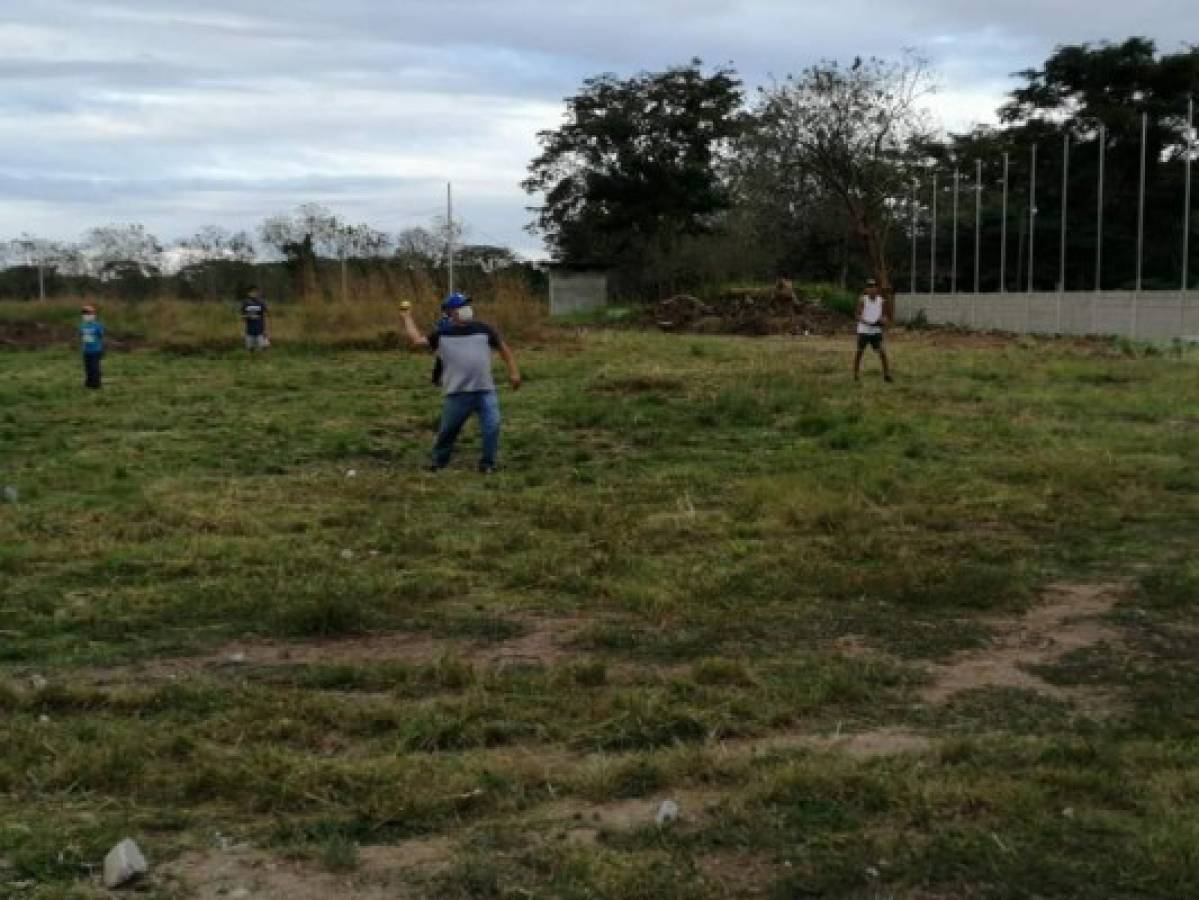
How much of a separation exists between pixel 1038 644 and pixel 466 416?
21.1 ft

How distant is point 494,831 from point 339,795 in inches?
22.3

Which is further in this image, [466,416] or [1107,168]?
[1107,168]

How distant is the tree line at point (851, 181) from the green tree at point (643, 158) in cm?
8

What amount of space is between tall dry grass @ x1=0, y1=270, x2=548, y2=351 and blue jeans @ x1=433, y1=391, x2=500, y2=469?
48.3ft

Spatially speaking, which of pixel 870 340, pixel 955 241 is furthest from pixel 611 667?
pixel 955 241

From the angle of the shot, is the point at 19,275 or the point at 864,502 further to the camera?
the point at 19,275

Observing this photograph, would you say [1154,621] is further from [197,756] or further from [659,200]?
[659,200]

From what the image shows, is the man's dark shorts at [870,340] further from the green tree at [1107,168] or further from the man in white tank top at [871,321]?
the green tree at [1107,168]

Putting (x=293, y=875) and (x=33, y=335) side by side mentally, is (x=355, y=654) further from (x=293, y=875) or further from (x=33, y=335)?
(x=33, y=335)

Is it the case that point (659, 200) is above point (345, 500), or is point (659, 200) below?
above

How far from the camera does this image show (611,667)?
17.8 feet

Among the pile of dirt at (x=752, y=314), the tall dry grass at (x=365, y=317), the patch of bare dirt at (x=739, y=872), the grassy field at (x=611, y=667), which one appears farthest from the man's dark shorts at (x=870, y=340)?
the pile of dirt at (x=752, y=314)

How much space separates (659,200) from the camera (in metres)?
57.0

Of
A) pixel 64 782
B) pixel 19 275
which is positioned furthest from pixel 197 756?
pixel 19 275
